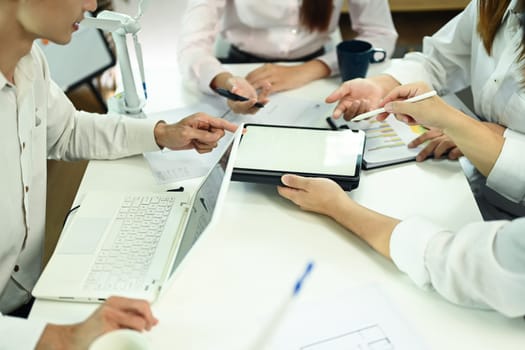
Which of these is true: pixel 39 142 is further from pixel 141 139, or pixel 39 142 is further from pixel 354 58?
pixel 354 58

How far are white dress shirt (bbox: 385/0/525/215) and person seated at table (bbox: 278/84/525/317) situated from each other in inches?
1.4

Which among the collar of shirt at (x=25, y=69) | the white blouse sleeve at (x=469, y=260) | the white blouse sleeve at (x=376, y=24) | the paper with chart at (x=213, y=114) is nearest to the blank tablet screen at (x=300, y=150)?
the paper with chart at (x=213, y=114)

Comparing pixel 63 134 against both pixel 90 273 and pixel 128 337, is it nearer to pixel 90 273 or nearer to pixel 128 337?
pixel 90 273

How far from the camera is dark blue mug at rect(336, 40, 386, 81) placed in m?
1.31

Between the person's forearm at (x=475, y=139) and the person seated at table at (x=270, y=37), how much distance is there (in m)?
0.48

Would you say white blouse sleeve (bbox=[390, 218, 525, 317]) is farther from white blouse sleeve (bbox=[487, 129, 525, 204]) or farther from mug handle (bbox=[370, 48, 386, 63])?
mug handle (bbox=[370, 48, 386, 63])

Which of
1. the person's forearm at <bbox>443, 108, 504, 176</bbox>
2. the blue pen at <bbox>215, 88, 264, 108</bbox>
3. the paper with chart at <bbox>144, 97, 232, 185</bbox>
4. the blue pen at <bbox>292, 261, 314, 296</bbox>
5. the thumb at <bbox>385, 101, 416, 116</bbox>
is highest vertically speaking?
the blue pen at <bbox>292, 261, 314, 296</bbox>

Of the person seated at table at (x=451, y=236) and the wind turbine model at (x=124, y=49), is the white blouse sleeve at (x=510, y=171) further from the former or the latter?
the wind turbine model at (x=124, y=49)

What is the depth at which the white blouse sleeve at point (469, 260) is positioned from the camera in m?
0.73

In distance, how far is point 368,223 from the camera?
0.91m

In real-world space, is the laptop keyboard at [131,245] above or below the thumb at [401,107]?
below

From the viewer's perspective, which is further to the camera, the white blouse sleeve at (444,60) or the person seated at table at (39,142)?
the white blouse sleeve at (444,60)

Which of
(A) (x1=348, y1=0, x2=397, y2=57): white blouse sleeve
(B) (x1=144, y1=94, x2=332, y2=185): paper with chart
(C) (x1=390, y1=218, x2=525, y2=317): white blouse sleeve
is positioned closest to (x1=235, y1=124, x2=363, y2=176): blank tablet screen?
(B) (x1=144, y1=94, x2=332, y2=185): paper with chart

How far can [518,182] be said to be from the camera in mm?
1040
